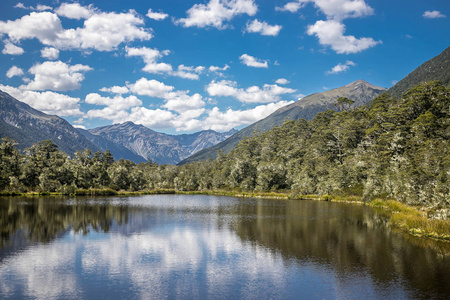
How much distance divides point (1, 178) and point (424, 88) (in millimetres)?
133240

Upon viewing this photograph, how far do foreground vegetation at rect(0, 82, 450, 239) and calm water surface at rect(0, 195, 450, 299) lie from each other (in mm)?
13005

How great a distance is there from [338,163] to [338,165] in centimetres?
867

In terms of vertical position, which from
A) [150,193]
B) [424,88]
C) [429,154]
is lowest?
[150,193]

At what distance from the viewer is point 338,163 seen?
116m

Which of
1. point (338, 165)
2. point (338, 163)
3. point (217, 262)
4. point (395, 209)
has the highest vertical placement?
point (338, 163)

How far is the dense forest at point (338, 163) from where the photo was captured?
68250mm

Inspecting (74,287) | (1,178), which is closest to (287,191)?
(1,178)

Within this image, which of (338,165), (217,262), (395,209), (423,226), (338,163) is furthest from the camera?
(338,163)

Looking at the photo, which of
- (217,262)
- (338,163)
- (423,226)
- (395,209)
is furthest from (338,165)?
(217,262)

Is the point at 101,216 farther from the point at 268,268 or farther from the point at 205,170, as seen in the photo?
the point at 205,170

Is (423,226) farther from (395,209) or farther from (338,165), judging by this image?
(338,165)

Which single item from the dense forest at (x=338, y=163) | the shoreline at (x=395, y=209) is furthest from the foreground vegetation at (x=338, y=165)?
the shoreline at (x=395, y=209)

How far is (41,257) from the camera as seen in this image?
29625 millimetres

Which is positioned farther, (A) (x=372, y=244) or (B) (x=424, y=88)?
(B) (x=424, y=88)
